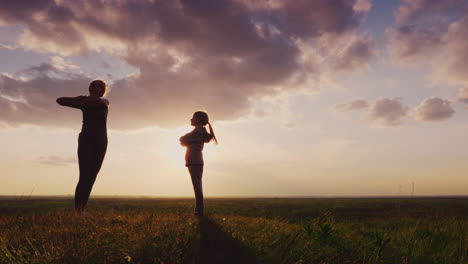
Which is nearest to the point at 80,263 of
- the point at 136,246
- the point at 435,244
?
the point at 136,246

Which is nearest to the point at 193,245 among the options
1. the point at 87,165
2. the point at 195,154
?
the point at 87,165

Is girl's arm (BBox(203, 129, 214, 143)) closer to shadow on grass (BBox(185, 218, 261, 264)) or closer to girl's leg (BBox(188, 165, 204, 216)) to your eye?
girl's leg (BBox(188, 165, 204, 216))

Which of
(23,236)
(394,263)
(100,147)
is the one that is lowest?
(394,263)

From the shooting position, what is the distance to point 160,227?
4887mm

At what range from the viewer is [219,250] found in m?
4.20

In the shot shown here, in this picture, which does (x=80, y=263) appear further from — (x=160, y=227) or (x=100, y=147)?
(x=100, y=147)

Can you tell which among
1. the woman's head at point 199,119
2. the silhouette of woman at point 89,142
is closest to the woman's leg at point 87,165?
the silhouette of woman at point 89,142

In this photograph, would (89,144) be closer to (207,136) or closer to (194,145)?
(194,145)

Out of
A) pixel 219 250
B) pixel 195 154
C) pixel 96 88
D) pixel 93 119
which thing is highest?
pixel 96 88

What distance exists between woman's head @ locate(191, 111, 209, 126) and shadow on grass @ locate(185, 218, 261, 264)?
326 centimetres

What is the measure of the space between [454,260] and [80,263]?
4768 mm

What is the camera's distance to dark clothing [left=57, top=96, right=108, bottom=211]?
636cm

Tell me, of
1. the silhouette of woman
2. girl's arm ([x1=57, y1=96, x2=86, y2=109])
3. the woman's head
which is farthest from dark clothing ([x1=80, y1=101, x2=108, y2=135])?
the woman's head

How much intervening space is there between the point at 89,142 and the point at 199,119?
2.43 m
